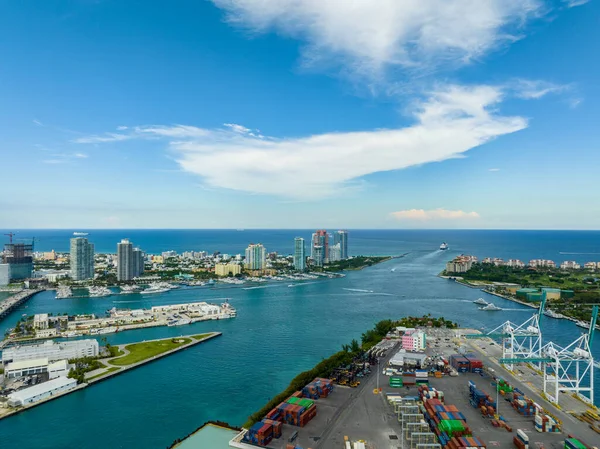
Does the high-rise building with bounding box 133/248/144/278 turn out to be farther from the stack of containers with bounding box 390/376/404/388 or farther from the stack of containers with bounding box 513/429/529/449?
the stack of containers with bounding box 513/429/529/449

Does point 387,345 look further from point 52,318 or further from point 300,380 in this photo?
point 52,318

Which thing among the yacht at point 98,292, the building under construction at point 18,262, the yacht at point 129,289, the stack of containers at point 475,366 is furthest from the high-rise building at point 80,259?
the stack of containers at point 475,366

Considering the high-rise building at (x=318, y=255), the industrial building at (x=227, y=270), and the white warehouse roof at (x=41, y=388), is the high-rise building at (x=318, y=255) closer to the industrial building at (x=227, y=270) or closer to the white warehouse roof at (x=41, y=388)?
the industrial building at (x=227, y=270)

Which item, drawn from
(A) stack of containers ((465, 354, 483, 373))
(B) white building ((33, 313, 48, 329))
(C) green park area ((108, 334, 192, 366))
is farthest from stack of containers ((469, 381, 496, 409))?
(B) white building ((33, 313, 48, 329))

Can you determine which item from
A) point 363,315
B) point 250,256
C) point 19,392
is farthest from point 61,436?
point 250,256

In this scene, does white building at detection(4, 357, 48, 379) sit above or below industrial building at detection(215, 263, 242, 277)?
below
